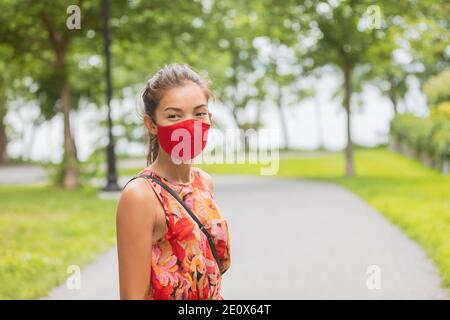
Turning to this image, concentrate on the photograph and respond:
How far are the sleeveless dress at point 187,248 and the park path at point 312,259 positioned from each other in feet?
13.4

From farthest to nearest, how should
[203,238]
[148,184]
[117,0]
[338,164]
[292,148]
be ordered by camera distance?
[292,148], [338,164], [117,0], [203,238], [148,184]

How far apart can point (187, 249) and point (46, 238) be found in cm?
842

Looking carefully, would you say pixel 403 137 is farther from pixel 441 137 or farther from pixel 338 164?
pixel 441 137

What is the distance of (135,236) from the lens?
2008 mm

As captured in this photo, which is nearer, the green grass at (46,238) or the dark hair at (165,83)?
the dark hair at (165,83)

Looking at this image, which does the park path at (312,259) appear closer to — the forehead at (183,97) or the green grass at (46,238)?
the green grass at (46,238)

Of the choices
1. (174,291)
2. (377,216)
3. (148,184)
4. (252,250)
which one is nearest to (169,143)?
(148,184)

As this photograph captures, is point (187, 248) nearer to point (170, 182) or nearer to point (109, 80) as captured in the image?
point (170, 182)

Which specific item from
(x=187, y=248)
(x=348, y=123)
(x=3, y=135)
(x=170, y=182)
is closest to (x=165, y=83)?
(x=170, y=182)

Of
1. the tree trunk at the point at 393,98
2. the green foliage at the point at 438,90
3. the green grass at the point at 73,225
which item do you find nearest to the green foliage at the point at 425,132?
the green foliage at the point at 438,90

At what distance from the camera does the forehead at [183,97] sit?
2199mm

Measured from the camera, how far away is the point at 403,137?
34406mm

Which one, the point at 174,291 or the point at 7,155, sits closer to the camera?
the point at 174,291
